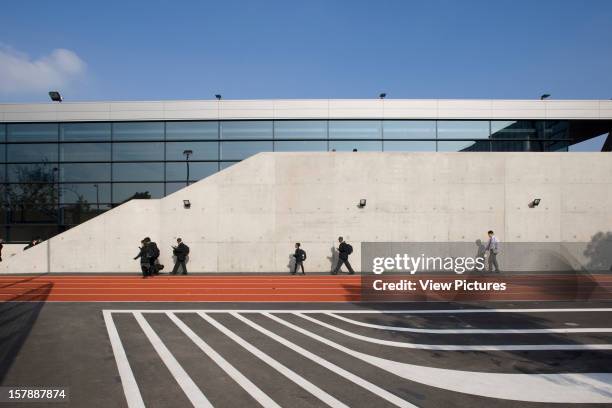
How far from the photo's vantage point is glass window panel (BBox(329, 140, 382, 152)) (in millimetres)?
18938

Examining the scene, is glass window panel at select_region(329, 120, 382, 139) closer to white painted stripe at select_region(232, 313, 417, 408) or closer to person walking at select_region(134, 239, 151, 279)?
person walking at select_region(134, 239, 151, 279)

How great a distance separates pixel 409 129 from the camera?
62.1 ft

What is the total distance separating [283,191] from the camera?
15.6 metres

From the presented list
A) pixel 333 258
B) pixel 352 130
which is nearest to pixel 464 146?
pixel 352 130

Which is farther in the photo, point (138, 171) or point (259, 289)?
point (138, 171)

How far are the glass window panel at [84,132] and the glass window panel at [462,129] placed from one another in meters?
19.0

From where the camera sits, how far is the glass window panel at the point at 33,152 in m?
19.0

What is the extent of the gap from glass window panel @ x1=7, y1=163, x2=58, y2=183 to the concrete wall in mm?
6036

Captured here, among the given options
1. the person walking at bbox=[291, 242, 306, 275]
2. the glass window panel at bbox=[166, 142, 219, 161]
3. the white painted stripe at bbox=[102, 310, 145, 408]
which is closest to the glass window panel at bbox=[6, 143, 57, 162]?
the glass window panel at bbox=[166, 142, 219, 161]

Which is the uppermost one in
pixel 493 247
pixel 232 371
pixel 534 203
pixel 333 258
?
pixel 534 203

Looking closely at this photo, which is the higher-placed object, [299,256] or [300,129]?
[300,129]

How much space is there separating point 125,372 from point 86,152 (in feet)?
56.8

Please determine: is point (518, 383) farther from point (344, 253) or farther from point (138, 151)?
point (138, 151)

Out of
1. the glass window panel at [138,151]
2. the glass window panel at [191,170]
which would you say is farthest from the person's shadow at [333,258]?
the glass window panel at [138,151]
